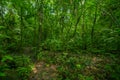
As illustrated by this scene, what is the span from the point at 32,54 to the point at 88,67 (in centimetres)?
262

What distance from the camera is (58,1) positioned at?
25.5 feet

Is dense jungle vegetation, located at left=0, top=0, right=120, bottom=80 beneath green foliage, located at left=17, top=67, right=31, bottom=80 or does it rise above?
above

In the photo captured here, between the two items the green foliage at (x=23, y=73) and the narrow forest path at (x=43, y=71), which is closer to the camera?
the green foliage at (x=23, y=73)

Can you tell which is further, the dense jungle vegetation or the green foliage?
the dense jungle vegetation

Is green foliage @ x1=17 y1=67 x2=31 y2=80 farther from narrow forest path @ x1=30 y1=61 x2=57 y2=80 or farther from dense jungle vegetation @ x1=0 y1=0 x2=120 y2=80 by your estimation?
narrow forest path @ x1=30 y1=61 x2=57 y2=80

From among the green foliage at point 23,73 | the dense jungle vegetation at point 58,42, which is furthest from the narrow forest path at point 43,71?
the green foliage at point 23,73

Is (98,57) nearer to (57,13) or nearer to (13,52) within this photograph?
(57,13)

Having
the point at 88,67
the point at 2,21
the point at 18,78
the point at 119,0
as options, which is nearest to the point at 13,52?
the point at 2,21

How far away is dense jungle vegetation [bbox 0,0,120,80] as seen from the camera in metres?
5.85

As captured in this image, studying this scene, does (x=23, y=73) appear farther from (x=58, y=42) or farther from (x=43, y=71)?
(x=58, y=42)

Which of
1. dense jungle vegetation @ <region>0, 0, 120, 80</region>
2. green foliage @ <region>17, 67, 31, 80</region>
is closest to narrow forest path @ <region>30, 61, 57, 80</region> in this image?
dense jungle vegetation @ <region>0, 0, 120, 80</region>

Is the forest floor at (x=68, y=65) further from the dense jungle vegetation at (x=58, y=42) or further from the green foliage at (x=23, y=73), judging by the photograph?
the green foliage at (x=23, y=73)

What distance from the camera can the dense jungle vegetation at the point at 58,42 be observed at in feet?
19.2

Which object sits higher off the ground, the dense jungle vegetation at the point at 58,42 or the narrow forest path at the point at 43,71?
the dense jungle vegetation at the point at 58,42
